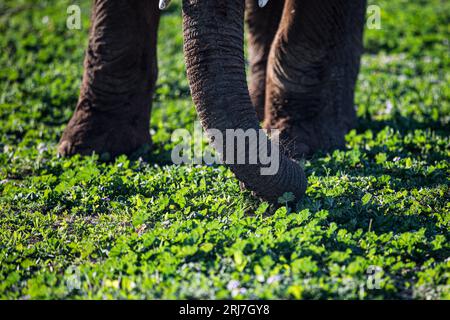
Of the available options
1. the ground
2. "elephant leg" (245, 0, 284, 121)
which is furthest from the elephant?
"elephant leg" (245, 0, 284, 121)

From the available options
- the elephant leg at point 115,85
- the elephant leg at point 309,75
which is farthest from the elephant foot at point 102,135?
the elephant leg at point 309,75

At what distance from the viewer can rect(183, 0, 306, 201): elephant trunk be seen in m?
4.32

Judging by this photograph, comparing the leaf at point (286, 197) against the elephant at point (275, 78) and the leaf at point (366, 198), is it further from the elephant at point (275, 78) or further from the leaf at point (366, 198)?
the elephant at point (275, 78)

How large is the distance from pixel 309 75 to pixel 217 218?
1880mm

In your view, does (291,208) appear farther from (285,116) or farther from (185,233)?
(285,116)

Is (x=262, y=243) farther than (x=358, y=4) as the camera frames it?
No

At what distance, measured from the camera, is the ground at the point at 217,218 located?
13.0 feet

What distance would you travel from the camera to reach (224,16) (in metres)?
4.32

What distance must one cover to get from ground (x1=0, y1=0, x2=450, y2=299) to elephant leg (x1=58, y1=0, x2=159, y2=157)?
0.22 metres

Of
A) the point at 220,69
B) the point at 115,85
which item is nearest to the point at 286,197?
the point at 220,69

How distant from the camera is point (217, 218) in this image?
4805 millimetres

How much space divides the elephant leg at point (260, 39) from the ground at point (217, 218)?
743 millimetres

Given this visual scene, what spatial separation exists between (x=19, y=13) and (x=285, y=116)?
23.0 ft
